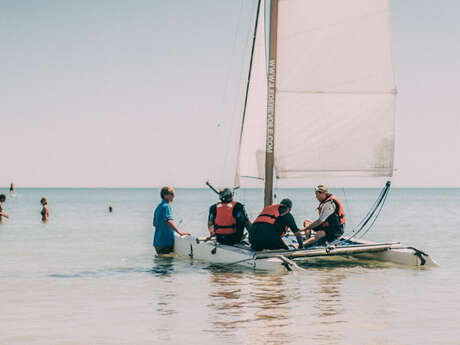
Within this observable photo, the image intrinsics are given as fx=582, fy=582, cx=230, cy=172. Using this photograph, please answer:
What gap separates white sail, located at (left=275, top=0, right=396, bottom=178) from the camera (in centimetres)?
1427

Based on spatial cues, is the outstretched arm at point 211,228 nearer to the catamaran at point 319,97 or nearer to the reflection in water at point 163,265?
the catamaran at point 319,97

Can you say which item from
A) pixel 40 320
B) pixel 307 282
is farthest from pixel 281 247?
pixel 40 320

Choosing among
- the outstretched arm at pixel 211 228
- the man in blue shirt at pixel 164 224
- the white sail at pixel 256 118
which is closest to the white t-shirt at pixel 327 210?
the white sail at pixel 256 118

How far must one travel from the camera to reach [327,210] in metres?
12.9

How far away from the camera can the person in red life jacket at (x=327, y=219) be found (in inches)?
510

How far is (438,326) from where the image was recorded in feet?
26.7

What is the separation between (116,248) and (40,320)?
12.3 metres

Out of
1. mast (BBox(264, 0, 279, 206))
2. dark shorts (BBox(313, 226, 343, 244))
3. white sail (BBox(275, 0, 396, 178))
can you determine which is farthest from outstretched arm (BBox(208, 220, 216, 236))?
dark shorts (BBox(313, 226, 343, 244))

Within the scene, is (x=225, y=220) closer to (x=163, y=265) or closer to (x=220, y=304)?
(x=163, y=265)

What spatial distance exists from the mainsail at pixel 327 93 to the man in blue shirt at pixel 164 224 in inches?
81.7

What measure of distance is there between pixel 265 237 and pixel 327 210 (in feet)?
5.38

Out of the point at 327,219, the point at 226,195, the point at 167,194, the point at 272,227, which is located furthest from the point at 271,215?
the point at 167,194

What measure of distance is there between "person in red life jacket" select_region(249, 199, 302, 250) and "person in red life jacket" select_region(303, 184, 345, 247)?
0.91 meters

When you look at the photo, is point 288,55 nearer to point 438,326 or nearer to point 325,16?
point 325,16
